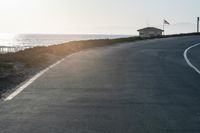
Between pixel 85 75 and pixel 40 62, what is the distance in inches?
240

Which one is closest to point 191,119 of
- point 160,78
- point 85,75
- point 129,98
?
point 129,98

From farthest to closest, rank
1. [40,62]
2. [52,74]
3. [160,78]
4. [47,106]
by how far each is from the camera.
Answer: [40,62] < [52,74] < [160,78] < [47,106]

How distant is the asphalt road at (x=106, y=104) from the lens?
369 inches

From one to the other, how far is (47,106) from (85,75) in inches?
276

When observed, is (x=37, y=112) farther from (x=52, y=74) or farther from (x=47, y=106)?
(x=52, y=74)

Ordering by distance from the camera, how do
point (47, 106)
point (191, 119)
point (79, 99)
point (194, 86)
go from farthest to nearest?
point (194, 86) → point (79, 99) → point (47, 106) → point (191, 119)

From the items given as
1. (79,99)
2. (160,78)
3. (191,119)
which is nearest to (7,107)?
Result: (79,99)

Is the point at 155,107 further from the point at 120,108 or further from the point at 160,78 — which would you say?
the point at 160,78

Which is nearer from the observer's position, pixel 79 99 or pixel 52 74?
pixel 79 99

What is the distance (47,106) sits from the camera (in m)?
11.6

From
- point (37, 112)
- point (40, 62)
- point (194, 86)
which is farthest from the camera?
point (40, 62)

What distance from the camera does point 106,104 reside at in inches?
466

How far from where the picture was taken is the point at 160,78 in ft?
57.4

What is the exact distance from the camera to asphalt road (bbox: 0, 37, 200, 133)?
9.38 meters
